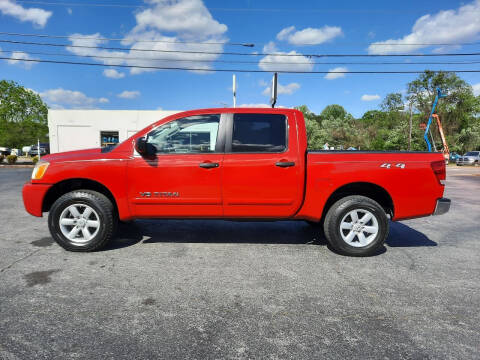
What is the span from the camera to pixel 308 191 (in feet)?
12.3

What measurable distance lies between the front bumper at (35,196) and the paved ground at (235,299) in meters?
0.55

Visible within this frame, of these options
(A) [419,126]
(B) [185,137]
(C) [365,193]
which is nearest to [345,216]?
(C) [365,193]

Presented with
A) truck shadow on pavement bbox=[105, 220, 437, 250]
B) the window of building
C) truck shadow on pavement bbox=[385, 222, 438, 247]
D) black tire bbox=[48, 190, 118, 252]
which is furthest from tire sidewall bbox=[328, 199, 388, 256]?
the window of building

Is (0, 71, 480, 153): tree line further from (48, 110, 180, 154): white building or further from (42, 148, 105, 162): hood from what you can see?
(42, 148, 105, 162): hood

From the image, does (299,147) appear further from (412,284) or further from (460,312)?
(460,312)

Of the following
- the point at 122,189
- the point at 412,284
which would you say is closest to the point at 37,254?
the point at 122,189

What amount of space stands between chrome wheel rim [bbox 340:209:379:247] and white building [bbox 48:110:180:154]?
83.6ft

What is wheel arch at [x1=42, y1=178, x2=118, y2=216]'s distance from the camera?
3.94 metres

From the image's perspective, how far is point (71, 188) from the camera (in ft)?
13.3

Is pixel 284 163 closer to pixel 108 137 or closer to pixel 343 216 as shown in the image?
pixel 343 216

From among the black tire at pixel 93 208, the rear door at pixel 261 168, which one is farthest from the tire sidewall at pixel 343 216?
the black tire at pixel 93 208

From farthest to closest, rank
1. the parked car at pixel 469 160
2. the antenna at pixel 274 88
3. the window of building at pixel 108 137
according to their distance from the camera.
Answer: the parked car at pixel 469 160, the window of building at pixel 108 137, the antenna at pixel 274 88

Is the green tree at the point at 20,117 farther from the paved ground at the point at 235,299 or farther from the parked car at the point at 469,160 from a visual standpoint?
the parked car at the point at 469,160

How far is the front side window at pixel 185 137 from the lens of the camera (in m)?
3.79
